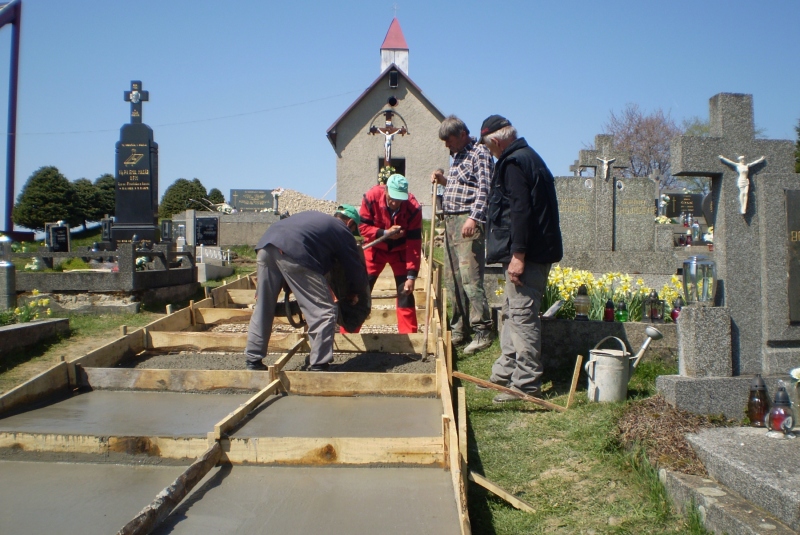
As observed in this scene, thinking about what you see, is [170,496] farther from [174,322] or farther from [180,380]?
[174,322]

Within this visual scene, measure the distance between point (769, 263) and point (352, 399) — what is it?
9.25 ft

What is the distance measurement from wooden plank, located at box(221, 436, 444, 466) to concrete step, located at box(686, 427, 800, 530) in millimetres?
1347

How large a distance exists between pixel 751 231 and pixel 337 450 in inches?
116

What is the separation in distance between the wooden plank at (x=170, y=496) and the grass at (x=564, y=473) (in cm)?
131

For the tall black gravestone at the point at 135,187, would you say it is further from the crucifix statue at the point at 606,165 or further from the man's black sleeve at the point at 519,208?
the man's black sleeve at the point at 519,208

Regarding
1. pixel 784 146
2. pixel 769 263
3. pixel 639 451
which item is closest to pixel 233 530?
pixel 639 451

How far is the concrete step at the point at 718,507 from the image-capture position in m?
2.75

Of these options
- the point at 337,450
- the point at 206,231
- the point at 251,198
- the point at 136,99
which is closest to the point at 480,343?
the point at 337,450

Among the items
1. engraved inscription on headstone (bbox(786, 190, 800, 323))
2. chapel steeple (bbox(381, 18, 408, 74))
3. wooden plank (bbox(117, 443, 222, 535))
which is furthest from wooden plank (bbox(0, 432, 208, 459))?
chapel steeple (bbox(381, 18, 408, 74))

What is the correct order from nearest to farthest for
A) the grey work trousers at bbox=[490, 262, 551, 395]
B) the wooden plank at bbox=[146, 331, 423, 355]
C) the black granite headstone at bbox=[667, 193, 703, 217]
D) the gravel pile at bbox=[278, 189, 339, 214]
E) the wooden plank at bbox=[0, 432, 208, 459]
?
the wooden plank at bbox=[0, 432, 208, 459]
the grey work trousers at bbox=[490, 262, 551, 395]
the wooden plank at bbox=[146, 331, 423, 355]
the black granite headstone at bbox=[667, 193, 703, 217]
the gravel pile at bbox=[278, 189, 339, 214]

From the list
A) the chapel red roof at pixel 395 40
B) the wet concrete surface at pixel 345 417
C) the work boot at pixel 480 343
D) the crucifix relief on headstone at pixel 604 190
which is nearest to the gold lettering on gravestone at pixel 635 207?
the crucifix relief on headstone at pixel 604 190

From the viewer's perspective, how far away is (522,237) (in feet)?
14.8

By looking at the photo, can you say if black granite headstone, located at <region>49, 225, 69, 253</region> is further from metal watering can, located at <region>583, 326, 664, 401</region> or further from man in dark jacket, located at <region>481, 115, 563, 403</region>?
metal watering can, located at <region>583, 326, 664, 401</region>

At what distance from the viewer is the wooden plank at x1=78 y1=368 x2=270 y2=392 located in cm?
471
